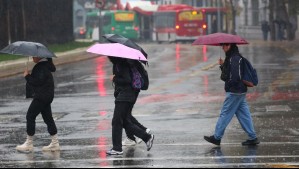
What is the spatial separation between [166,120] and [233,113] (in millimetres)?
4053

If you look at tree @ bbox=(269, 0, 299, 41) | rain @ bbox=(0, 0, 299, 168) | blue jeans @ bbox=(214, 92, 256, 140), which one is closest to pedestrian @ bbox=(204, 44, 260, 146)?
blue jeans @ bbox=(214, 92, 256, 140)

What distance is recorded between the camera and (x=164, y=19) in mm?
81000

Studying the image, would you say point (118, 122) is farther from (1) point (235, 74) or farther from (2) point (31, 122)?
(1) point (235, 74)

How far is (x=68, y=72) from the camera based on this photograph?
33.9 metres

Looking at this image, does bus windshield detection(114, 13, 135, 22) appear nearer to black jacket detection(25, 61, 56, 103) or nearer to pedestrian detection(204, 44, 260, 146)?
pedestrian detection(204, 44, 260, 146)

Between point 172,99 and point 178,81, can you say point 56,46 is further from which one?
point 172,99

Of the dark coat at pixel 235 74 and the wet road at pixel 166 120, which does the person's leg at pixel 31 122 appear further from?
the dark coat at pixel 235 74

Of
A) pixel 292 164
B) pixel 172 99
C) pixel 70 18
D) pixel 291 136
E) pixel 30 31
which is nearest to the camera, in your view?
pixel 292 164

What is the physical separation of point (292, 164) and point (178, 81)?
53.5 ft

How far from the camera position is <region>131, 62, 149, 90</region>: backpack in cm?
1343

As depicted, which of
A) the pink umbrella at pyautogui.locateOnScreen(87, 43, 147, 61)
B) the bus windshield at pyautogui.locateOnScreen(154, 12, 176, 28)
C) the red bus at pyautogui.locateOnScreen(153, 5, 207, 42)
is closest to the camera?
the pink umbrella at pyautogui.locateOnScreen(87, 43, 147, 61)

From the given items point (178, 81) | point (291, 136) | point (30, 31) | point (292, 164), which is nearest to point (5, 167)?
point (292, 164)

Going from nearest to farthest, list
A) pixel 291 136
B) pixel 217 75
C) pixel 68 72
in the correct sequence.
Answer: pixel 291 136, pixel 217 75, pixel 68 72

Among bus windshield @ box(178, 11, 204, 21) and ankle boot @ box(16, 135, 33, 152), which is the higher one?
ankle boot @ box(16, 135, 33, 152)
